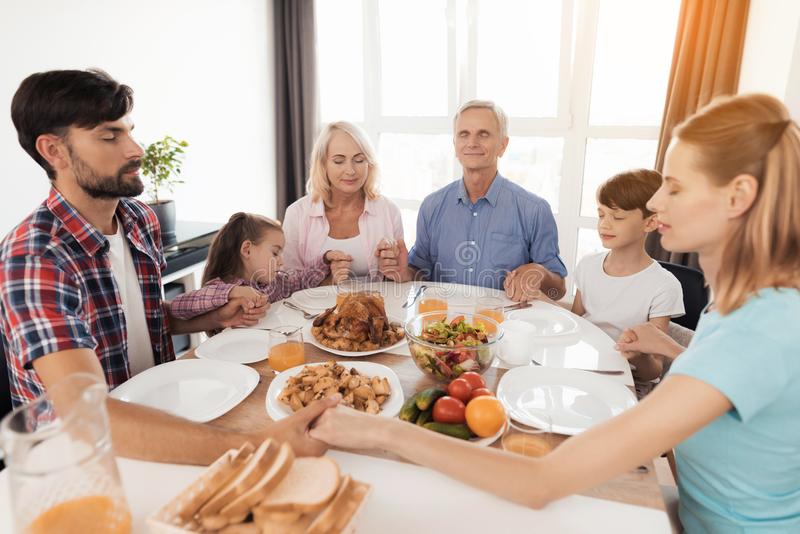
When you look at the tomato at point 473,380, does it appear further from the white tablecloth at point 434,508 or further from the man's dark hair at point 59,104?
the man's dark hair at point 59,104

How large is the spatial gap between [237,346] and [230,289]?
11.7 inches

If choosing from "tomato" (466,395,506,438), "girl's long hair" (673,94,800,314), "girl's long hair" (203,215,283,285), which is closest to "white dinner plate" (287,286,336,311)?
"girl's long hair" (203,215,283,285)

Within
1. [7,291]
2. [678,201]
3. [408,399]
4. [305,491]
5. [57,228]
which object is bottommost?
[408,399]

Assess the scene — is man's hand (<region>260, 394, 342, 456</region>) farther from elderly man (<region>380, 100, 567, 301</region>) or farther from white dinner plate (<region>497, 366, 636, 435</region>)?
elderly man (<region>380, 100, 567, 301</region>)

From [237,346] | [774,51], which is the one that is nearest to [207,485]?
[237,346]

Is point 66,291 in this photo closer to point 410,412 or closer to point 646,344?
point 410,412

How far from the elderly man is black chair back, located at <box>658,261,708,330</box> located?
0.55 m

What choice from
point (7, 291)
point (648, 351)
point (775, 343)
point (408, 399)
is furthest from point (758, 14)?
point (7, 291)

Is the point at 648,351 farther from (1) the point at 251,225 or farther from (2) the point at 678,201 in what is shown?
(1) the point at 251,225

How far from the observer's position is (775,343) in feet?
2.92

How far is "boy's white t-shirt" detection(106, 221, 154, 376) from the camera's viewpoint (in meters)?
1.76

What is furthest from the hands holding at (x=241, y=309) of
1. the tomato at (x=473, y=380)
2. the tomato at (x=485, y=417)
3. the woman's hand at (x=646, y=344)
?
the woman's hand at (x=646, y=344)

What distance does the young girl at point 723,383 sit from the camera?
880 millimetres

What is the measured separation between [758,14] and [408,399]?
3.53m
